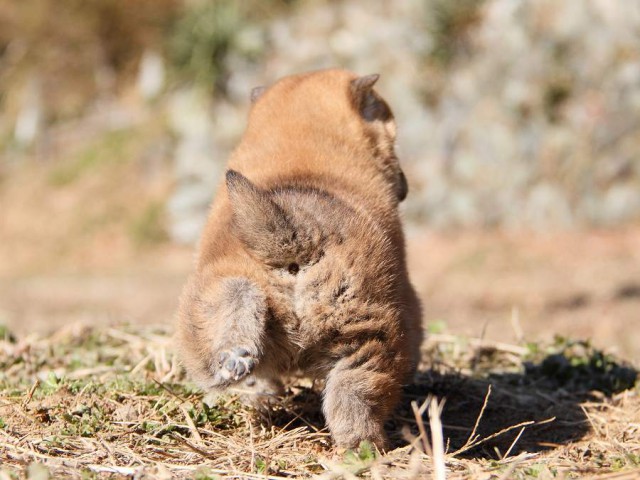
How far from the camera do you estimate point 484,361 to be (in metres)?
5.23

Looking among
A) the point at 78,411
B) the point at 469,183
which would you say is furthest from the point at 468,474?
the point at 469,183

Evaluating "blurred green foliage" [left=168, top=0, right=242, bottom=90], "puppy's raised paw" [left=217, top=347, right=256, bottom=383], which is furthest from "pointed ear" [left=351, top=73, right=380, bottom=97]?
"blurred green foliage" [left=168, top=0, right=242, bottom=90]

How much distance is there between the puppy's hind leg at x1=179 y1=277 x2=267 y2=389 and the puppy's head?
124 cm

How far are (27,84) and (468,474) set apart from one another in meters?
32.2

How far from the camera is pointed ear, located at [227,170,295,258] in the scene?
9.75 ft

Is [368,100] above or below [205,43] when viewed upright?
below

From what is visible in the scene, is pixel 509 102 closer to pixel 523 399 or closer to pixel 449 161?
pixel 449 161

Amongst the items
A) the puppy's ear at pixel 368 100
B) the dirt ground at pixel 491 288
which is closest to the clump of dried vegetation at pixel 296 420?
the puppy's ear at pixel 368 100

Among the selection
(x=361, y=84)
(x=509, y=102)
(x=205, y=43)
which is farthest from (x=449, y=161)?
(x=361, y=84)

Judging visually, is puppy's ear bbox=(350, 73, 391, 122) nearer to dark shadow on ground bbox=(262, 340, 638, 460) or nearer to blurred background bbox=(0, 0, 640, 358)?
dark shadow on ground bbox=(262, 340, 638, 460)

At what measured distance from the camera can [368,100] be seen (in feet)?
14.7

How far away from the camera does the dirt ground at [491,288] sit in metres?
10.7

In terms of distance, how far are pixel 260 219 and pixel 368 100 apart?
5.81 feet

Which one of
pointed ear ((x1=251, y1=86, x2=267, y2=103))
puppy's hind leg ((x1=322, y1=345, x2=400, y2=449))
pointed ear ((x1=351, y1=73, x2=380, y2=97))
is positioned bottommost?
puppy's hind leg ((x1=322, y1=345, x2=400, y2=449))
